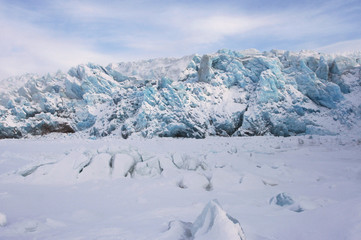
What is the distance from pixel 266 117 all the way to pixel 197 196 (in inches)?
702

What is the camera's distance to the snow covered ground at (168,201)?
213 cm

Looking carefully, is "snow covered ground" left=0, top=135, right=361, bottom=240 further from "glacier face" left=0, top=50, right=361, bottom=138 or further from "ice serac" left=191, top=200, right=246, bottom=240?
"glacier face" left=0, top=50, right=361, bottom=138

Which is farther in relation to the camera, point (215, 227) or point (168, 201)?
point (168, 201)

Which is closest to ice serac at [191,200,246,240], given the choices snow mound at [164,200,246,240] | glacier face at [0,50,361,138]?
snow mound at [164,200,246,240]

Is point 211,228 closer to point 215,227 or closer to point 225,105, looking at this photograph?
point 215,227

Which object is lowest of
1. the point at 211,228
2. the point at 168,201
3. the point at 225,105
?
the point at 225,105

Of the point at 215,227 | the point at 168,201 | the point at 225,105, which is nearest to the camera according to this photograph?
the point at 215,227

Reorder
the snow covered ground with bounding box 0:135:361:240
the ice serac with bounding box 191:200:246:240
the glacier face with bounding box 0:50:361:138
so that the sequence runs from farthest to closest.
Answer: the glacier face with bounding box 0:50:361:138 → the snow covered ground with bounding box 0:135:361:240 → the ice serac with bounding box 191:200:246:240

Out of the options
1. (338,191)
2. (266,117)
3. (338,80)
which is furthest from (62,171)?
(338,80)

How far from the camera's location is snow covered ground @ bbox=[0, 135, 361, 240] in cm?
213

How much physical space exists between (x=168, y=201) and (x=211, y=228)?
188 centimetres

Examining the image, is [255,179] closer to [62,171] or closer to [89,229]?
[89,229]

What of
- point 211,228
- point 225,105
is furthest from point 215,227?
point 225,105

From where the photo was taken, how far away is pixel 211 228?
200 centimetres
